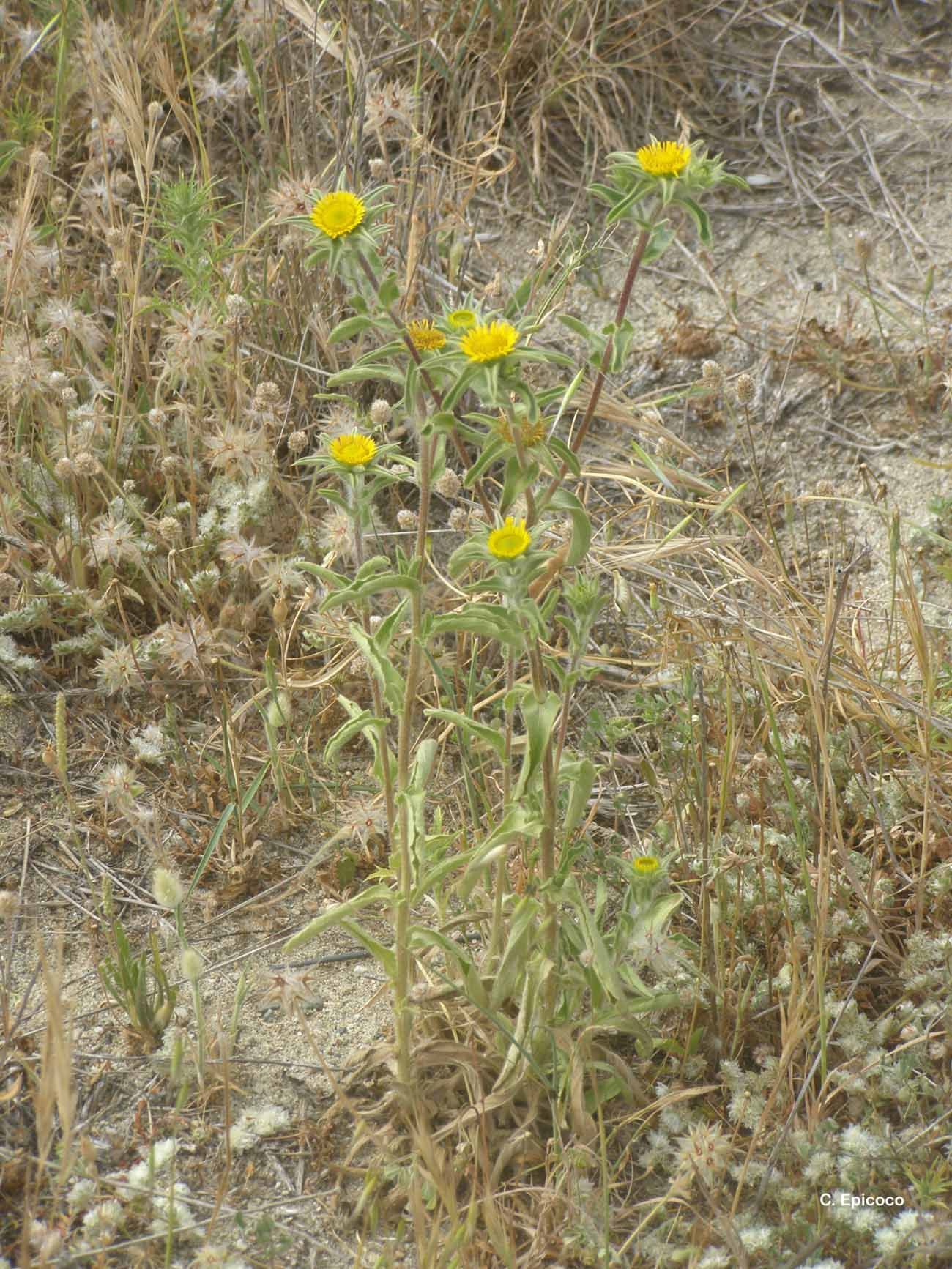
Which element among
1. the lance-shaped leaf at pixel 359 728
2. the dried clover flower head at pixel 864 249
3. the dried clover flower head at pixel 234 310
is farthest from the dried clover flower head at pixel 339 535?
the dried clover flower head at pixel 864 249

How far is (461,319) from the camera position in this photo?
1.56 metres

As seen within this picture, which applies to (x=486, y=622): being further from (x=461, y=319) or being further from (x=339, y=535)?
(x=339, y=535)

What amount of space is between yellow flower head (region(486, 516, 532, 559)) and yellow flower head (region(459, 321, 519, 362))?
202 mm

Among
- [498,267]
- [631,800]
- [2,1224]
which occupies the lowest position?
[631,800]

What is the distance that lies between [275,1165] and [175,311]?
1.79m

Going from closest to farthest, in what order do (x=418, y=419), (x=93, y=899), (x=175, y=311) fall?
(x=418, y=419), (x=93, y=899), (x=175, y=311)

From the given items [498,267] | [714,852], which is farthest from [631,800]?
[498,267]

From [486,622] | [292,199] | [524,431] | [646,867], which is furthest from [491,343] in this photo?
[292,199]

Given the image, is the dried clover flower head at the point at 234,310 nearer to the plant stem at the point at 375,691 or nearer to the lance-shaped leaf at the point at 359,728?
the plant stem at the point at 375,691

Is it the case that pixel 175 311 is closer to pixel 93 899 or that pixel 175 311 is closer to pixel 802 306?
pixel 93 899

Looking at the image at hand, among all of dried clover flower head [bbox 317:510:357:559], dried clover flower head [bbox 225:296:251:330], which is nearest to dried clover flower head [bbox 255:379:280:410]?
dried clover flower head [bbox 225:296:251:330]

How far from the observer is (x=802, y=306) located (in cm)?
325

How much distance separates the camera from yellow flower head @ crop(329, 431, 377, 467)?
166cm

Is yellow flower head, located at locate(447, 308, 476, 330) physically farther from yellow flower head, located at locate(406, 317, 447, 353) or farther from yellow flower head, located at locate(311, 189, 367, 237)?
yellow flower head, located at locate(311, 189, 367, 237)
